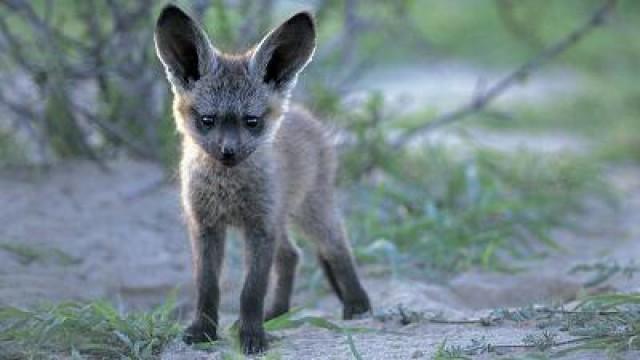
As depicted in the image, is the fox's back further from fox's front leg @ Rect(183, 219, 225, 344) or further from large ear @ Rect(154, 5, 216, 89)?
large ear @ Rect(154, 5, 216, 89)

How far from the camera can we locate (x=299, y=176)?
6.20 meters

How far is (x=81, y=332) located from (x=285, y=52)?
5.35ft

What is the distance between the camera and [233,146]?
212 inches

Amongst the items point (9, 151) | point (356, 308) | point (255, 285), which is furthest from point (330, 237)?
point (9, 151)

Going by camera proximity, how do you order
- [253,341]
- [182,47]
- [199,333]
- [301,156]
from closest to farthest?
[253,341], [199,333], [182,47], [301,156]

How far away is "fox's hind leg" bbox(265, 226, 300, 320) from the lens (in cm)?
640

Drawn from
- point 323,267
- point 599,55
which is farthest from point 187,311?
point 599,55

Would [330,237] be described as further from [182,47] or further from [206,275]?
[182,47]

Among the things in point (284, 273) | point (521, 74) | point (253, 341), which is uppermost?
point (521, 74)

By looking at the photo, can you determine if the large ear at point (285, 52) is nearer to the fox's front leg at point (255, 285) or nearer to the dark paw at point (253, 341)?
the fox's front leg at point (255, 285)

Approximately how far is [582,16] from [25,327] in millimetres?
12830

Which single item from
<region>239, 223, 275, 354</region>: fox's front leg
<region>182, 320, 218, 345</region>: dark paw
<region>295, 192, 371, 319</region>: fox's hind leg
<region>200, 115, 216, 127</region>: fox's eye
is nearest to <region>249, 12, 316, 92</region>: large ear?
<region>200, 115, 216, 127</region>: fox's eye

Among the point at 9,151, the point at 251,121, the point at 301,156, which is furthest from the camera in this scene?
the point at 9,151

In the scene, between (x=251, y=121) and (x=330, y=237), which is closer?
(x=251, y=121)
